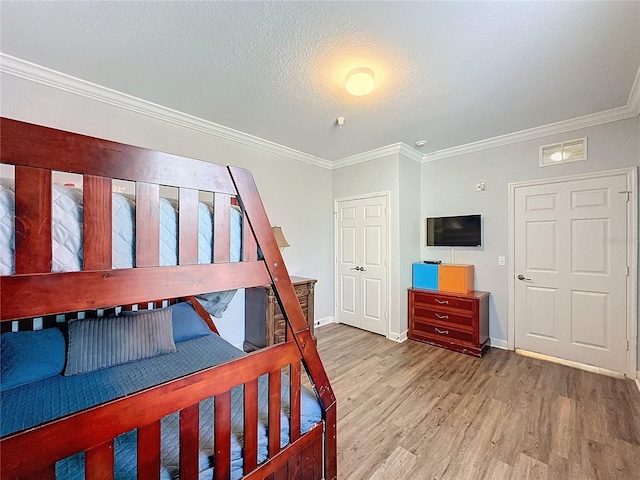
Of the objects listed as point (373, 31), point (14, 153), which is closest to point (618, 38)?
point (373, 31)

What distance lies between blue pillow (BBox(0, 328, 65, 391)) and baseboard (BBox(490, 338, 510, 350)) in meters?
4.04

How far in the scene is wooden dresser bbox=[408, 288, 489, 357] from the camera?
2.99 m

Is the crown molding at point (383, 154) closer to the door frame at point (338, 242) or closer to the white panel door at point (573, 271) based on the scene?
the door frame at point (338, 242)

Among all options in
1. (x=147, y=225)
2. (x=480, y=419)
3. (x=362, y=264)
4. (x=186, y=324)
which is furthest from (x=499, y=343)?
(x=147, y=225)

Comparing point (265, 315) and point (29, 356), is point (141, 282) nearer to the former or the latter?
point (29, 356)

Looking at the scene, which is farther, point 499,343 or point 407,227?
point 407,227

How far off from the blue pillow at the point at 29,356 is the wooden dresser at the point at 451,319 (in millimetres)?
3356

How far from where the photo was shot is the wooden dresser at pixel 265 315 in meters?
2.81

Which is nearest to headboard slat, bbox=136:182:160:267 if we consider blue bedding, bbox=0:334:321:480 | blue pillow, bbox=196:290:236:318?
blue pillow, bbox=196:290:236:318

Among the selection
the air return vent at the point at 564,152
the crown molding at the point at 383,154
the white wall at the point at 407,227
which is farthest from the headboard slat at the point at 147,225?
the air return vent at the point at 564,152

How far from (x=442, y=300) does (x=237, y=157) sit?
298 cm

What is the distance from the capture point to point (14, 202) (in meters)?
0.66

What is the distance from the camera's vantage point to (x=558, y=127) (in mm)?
2811

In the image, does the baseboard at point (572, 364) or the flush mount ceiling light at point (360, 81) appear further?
the baseboard at point (572, 364)
